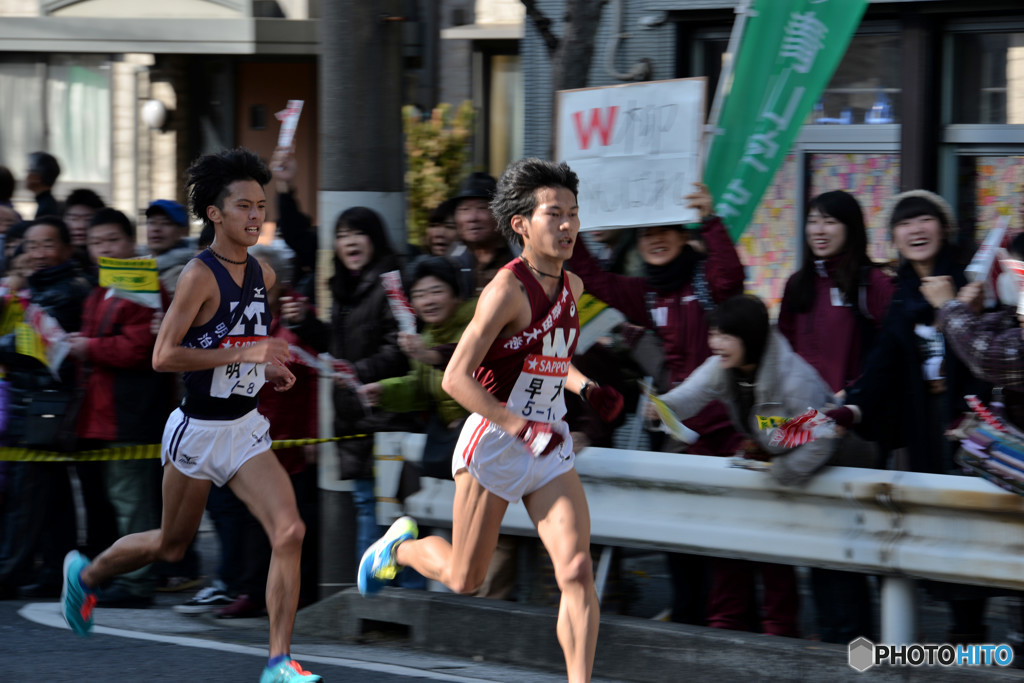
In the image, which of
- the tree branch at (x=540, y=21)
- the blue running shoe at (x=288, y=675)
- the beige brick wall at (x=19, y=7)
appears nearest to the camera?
the blue running shoe at (x=288, y=675)

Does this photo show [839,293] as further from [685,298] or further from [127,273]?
[127,273]

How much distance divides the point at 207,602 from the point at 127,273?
1769mm

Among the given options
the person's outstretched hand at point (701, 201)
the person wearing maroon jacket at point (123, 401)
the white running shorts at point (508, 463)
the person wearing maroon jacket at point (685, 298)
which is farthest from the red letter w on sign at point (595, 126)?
the person wearing maroon jacket at point (123, 401)

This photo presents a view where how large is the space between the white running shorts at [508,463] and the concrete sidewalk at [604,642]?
3.20 feet

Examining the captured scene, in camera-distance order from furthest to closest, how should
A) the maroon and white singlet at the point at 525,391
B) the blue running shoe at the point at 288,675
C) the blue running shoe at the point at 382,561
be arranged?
the blue running shoe at the point at 382,561 < the blue running shoe at the point at 288,675 < the maroon and white singlet at the point at 525,391

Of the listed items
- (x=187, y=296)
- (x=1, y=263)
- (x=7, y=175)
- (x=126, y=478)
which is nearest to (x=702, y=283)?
(x=187, y=296)

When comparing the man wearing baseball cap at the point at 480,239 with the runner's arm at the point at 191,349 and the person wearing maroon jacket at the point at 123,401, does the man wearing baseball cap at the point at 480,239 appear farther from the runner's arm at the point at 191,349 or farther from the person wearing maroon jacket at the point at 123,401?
the runner's arm at the point at 191,349

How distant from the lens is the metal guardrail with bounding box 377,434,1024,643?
5062mm

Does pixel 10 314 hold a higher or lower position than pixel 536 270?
lower

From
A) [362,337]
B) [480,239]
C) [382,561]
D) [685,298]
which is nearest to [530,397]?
[382,561]

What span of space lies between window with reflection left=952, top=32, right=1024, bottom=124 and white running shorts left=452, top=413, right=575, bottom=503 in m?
5.28

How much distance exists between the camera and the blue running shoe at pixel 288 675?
517 centimetres

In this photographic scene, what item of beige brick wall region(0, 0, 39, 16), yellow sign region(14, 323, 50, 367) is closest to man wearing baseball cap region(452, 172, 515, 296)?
yellow sign region(14, 323, 50, 367)

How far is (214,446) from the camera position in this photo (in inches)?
218
